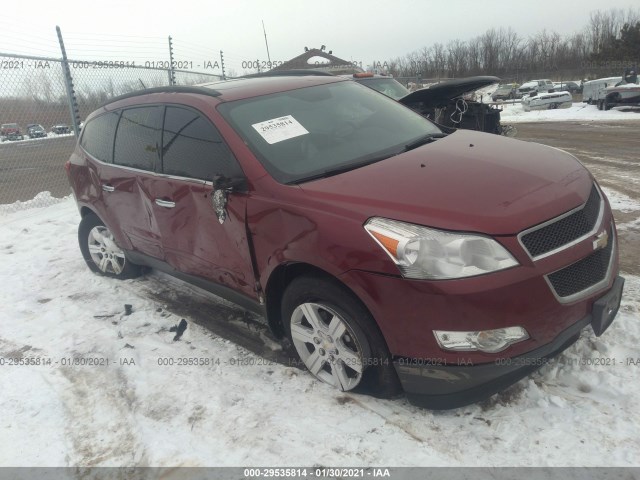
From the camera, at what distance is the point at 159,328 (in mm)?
3787

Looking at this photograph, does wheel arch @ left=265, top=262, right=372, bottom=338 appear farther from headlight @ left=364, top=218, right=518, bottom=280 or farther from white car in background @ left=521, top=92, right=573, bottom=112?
white car in background @ left=521, top=92, right=573, bottom=112

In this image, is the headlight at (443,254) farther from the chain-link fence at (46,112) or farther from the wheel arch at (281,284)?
the chain-link fence at (46,112)

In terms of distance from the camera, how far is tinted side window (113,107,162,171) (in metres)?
3.69

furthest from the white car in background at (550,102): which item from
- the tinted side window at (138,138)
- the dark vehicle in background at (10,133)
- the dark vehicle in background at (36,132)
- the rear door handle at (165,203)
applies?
the rear door handle at (165,203)

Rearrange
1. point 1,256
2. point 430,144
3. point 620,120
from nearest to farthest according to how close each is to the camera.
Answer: point 430,144 < point 1,256 < point 620,120

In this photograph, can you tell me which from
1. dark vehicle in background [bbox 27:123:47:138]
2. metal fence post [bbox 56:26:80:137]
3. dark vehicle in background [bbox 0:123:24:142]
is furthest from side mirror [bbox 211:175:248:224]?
dark vehicle in background [bbox 27:123:47:138]

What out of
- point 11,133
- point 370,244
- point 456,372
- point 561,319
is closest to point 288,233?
point 370,244

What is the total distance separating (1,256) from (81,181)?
1982 mm

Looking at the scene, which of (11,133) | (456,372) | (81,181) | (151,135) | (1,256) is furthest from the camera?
(11,133)

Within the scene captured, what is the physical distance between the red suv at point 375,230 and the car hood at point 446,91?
159 centimetres

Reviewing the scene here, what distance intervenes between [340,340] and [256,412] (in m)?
0.64

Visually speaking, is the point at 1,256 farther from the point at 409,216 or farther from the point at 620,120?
the point at 620,120

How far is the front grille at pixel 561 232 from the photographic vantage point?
2.20 m

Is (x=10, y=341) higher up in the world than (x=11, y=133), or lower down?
lower down
